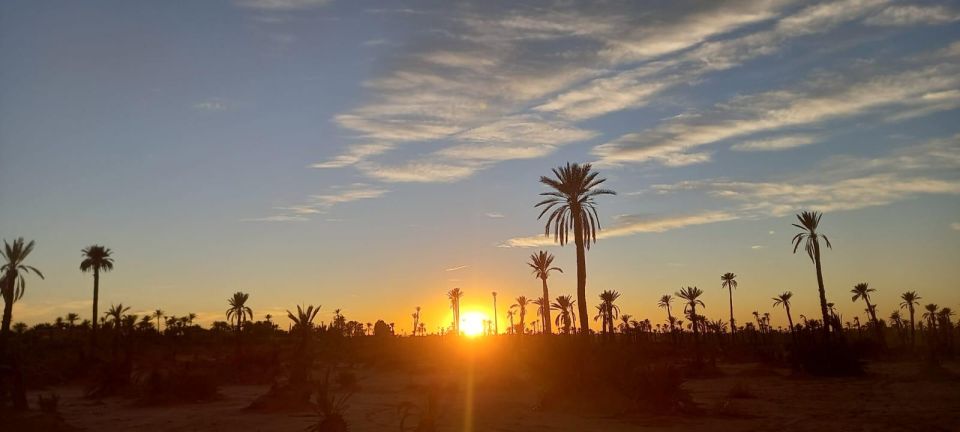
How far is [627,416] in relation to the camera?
20.3m

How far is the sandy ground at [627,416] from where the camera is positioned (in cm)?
1777

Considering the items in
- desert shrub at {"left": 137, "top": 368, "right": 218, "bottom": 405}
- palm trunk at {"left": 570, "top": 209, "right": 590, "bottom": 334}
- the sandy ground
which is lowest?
the sandy ground

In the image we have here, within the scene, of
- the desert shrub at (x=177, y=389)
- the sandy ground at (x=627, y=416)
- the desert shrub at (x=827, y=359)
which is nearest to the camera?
the sandy ground at (x=627, y=416)

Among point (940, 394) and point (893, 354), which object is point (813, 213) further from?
point (940, 394)

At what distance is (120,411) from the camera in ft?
79.6

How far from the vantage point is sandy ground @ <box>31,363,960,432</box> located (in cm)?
1777

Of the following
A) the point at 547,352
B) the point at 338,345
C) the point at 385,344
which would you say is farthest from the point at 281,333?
the point at 547,352

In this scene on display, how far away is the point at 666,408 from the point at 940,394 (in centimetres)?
1111

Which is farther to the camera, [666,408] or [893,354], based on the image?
[893,354]

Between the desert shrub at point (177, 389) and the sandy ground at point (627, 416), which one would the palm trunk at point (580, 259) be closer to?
the sandy ground at point (627, 416)

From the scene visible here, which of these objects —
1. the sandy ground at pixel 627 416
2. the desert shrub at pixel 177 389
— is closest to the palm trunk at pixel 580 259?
the sandy ground at pixel 627 416

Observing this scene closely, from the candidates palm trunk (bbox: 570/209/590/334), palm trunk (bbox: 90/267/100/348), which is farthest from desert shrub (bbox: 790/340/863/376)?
palm trunk (bbox: 90/267/100/348)

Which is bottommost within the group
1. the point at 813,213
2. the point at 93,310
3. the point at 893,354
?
the point at 893,354

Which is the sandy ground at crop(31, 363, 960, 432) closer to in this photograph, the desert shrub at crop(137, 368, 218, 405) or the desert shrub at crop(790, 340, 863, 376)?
the desert shrub at crop(137, 368, 218, 405)
